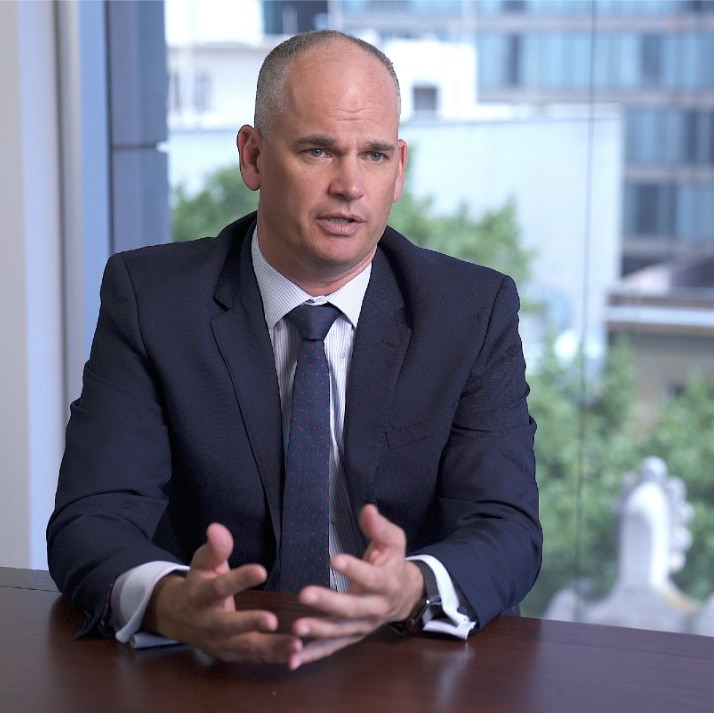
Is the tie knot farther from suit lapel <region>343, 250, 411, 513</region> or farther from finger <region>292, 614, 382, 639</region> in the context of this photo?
finger <region>292, 614, 382, 639</region>

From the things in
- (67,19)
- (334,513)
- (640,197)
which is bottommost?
(334,513)

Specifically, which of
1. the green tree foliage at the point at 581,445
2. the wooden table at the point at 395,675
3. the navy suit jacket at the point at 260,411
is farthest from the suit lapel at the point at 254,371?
Answer: the green tree foliage at the point at 581,445

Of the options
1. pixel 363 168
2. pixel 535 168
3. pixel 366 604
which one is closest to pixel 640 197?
pixel 535 168

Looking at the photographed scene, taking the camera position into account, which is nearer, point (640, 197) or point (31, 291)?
point (31, 291)

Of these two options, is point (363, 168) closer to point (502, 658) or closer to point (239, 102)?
point (502, 658)

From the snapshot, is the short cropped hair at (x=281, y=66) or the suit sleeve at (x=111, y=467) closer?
the suit sleeve at (x=111, y=467)

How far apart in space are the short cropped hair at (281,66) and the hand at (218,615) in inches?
30.6

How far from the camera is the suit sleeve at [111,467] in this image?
141 centimetres

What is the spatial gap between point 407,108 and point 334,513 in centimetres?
213

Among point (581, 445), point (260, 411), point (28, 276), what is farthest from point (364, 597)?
point (581, 445)

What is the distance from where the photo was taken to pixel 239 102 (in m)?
3.68

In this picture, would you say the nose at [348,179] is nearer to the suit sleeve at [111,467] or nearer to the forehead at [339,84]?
the forehead at [339,84]

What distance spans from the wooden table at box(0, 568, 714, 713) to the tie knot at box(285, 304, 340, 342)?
0.52m

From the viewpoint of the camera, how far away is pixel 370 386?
1729 mm
